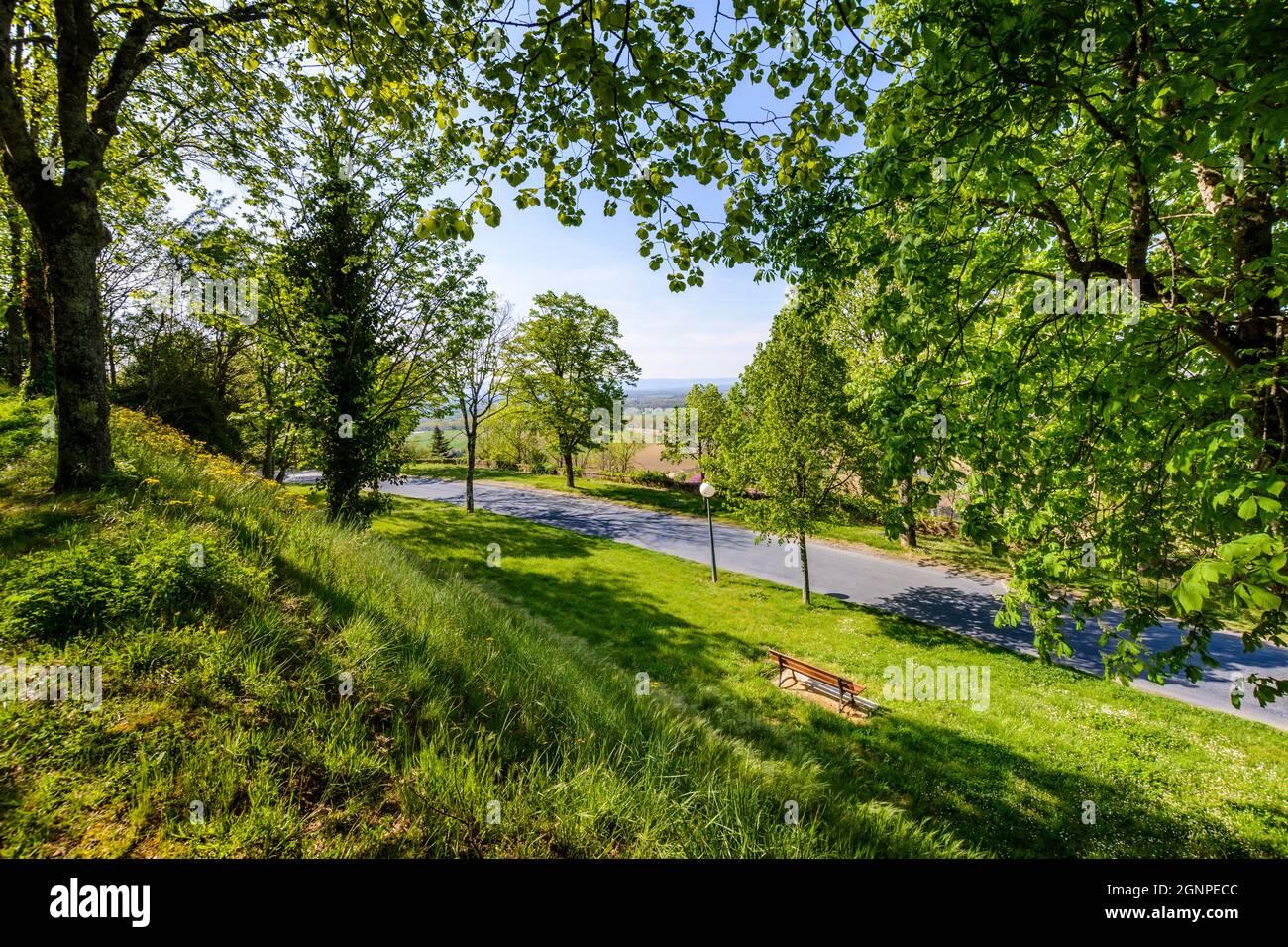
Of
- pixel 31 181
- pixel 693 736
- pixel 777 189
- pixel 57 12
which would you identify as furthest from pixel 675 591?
pixel 57 12

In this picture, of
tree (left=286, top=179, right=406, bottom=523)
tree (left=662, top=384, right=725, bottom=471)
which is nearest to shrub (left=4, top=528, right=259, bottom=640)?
tree (left=286, top=179, right=406, bottom=523)

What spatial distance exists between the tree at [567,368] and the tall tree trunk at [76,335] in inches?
846

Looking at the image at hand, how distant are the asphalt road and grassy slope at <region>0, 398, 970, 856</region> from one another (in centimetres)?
1044

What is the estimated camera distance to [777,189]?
15.4ft

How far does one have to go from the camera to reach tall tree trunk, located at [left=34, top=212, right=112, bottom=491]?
5273mm

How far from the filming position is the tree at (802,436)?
526 inches

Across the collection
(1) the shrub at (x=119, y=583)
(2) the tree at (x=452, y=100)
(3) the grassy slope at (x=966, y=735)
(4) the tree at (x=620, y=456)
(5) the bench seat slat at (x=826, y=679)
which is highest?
(2) the tree at (x=452, y=100)

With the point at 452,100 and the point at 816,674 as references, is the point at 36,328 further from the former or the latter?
the point at 816,674

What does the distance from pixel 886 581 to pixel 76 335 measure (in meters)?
19.5

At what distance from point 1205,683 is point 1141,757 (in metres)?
4.99

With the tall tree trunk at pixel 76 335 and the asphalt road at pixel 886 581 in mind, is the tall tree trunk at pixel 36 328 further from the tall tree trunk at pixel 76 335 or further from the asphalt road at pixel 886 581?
the asphalt road at pixel 886 581

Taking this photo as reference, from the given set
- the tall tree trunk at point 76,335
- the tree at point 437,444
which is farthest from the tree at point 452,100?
the tree at point 437,444
